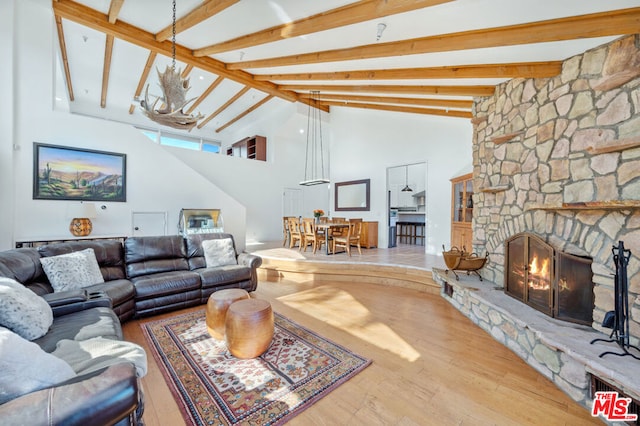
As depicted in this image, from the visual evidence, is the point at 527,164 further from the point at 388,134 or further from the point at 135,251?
the point at 135,251

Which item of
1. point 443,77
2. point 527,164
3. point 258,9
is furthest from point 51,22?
point 527,164

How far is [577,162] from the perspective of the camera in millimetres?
2549

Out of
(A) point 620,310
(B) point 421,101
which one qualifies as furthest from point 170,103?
(A) point 620,310

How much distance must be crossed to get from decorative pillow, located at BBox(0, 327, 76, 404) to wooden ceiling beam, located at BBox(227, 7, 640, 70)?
388 centimetres

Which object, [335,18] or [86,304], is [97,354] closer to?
[86,304]

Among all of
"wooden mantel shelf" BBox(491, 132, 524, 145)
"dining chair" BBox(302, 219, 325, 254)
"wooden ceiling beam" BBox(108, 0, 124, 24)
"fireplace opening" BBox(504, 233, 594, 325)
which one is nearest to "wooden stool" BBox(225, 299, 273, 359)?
"fireplace opening" BBox(504, 233, 594, 325)

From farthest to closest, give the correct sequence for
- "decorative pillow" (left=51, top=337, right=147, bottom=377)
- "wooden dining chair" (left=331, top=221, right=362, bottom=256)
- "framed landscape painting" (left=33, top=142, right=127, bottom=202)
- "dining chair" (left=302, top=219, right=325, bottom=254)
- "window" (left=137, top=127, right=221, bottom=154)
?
"window" (left=137, top=127, right=221, bottom=154) → "dining chair" (left=302, top=219, right=325, bottom=254) → "wooden dining chair" (left=331, top=221, right=362, bottom=256) → "framed landscape painting" (left=33, top=142, right=127, bottom=202) → "decorative pillow" (left=51, top=337, right=147, bottom=377)

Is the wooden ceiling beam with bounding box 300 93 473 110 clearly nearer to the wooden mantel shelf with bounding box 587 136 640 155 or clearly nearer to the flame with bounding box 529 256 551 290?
the wooden mantel shelf with bounding box 587 136 640 155

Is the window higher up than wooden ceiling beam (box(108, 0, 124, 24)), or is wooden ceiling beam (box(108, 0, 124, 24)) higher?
wooden ceiling beam (box(108, 0, 124, 24))

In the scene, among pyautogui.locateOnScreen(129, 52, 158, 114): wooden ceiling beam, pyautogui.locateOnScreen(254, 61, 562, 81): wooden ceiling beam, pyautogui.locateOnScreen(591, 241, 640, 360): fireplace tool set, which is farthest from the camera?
pyautogui.locateOnScreen(129, 52, 158, 114): wooden ceiling beam

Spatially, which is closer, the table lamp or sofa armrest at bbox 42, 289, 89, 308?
sofa armrest at bbox 42, 289, 89, 308

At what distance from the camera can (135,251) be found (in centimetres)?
375

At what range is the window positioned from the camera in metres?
9.09

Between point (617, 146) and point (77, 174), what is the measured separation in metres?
7.40
